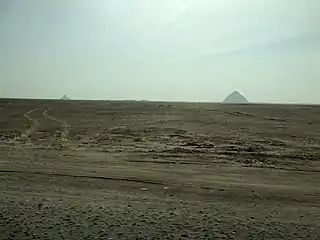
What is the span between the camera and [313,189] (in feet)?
33.9

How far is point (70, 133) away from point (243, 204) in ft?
53.1

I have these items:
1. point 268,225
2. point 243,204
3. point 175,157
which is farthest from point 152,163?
point 268,225

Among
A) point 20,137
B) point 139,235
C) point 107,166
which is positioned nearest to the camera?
point 139,235

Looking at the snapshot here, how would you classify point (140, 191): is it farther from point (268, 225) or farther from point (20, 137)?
point (20, 137)

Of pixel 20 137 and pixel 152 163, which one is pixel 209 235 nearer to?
pixel 152 163

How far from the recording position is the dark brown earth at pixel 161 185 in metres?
7.02

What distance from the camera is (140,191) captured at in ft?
32.2

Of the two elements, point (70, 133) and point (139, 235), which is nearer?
point (139, 235)

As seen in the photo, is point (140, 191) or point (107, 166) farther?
point (107, 166)

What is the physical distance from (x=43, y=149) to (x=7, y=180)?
6.59 metres

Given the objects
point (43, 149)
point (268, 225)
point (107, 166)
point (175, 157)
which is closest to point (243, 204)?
point (268, 225)

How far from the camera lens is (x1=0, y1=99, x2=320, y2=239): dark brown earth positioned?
7023 millimetres

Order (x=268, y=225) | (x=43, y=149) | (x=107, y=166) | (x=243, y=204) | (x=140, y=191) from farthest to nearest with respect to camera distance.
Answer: (x=43, y=149) < (x=107, y=166) < (x=140, y=191) < (x=243, y=204) < (x=268, y=225)

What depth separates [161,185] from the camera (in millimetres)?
10547
